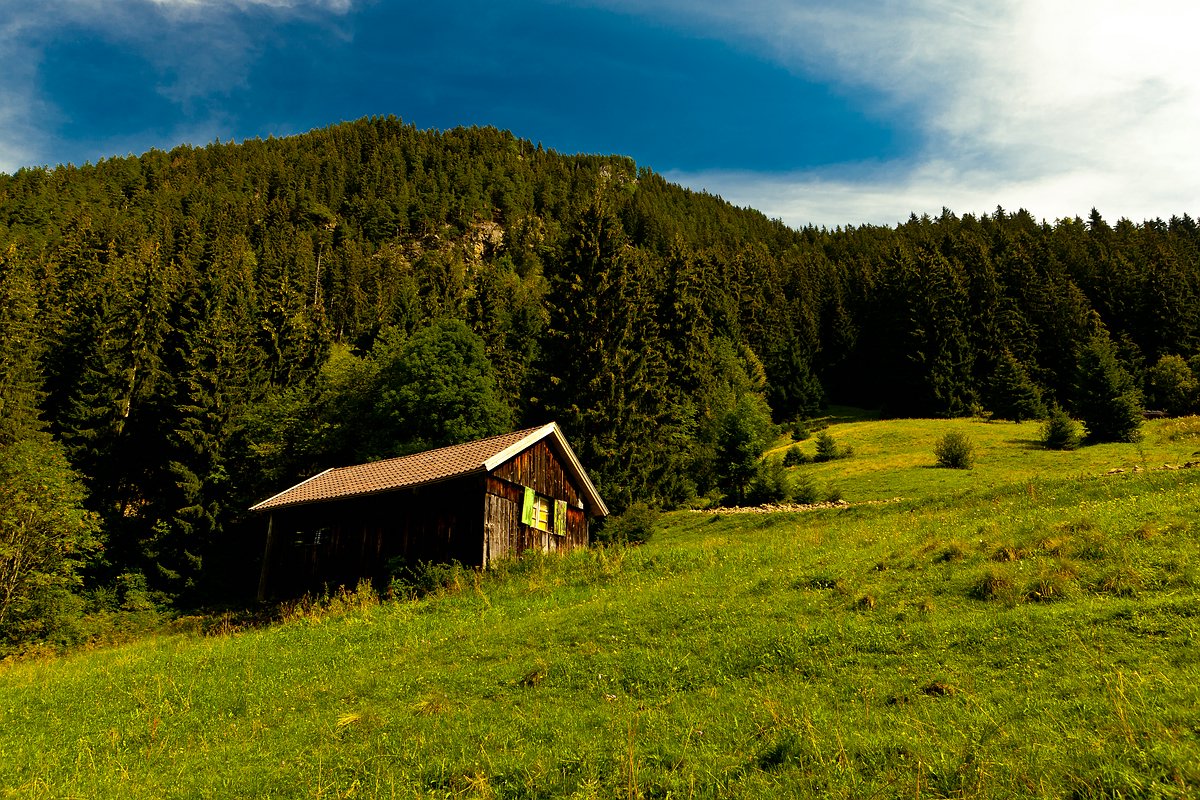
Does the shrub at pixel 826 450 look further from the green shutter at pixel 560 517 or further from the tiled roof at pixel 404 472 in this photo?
the tiled roof at pixel 404 472

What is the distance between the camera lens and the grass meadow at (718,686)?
7328 mm

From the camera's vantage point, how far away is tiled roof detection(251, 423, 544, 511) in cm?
2747

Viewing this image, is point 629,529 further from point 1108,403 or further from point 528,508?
point 1108,403

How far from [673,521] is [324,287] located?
89896mm

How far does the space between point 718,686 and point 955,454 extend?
140 ft

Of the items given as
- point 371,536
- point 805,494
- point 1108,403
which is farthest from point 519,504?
point 1108,403

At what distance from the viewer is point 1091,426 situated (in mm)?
52438

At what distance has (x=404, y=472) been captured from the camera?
29.8m

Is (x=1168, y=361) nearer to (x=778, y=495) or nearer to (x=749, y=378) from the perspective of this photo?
(x=749, y=378)

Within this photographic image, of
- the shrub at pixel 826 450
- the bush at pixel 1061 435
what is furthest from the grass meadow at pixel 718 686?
the shrub at pixel 826 450

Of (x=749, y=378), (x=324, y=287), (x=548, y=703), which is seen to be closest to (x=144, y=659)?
(x=548, y=703)

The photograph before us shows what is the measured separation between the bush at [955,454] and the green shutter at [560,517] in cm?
2933

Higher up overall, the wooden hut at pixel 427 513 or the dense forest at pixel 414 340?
the dense forest at pixel 414 340

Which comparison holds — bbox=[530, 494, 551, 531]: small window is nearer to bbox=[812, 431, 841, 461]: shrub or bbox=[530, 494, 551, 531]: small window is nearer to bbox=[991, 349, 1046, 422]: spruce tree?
bbox=[812, 431, 841, 461]: shrub
